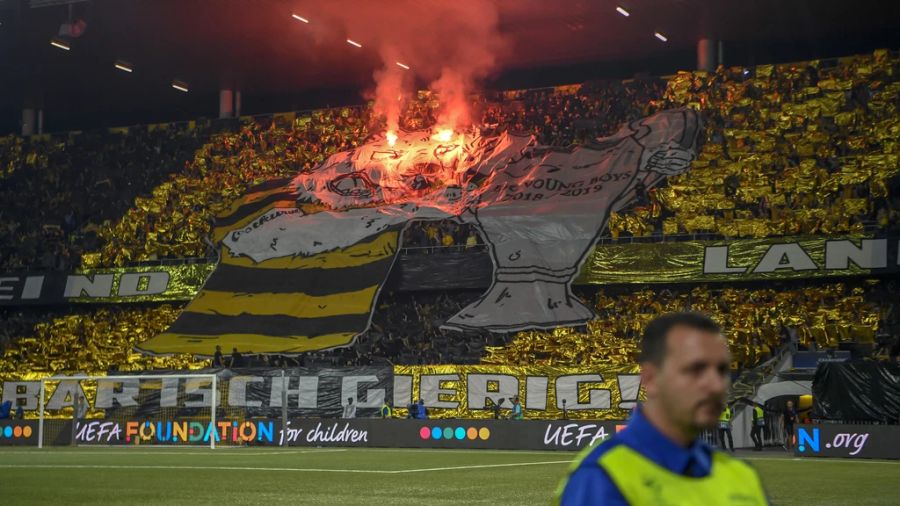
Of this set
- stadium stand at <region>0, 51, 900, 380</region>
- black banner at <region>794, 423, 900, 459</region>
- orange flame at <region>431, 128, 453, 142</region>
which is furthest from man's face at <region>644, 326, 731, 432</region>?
orange flame at <region>431, 128, 453, 142</region>

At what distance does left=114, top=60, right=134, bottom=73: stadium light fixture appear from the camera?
1738 inches

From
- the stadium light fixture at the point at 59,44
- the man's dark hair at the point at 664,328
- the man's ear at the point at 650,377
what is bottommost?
the man's ear at the point at 650,377

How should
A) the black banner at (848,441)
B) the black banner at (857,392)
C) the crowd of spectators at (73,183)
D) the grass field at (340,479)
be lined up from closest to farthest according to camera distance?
the grass field at (340,479) < the black banner at (848,441) < the black banner at (857,392) < the crowd of spectators at (73,183)

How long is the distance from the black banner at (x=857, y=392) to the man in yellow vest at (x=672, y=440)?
25354 millimetres

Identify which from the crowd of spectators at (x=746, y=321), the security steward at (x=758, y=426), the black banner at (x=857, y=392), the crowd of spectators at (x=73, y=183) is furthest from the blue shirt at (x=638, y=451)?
the crowd of spectators at (x=73, y=183)

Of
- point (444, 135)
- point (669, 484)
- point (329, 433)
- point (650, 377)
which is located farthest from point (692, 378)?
point (444, 135)

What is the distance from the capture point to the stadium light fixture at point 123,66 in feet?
145

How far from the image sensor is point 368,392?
111ft

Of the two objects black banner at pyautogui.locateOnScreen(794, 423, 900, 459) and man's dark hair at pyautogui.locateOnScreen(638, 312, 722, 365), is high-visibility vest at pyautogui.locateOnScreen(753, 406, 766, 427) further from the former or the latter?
man's dark hair at pyautogui.locateOnScreen(638, 312, 722, 365)

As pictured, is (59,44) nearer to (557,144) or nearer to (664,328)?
Answer: (557,144)

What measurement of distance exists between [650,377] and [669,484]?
267 millimetres

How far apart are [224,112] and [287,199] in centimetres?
798

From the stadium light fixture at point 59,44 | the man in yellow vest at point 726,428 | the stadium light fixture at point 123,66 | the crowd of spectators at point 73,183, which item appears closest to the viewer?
the man in yellow vest at point 726,428

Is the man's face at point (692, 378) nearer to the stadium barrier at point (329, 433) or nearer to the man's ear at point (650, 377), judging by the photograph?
the man's ear at point (650, 377)
